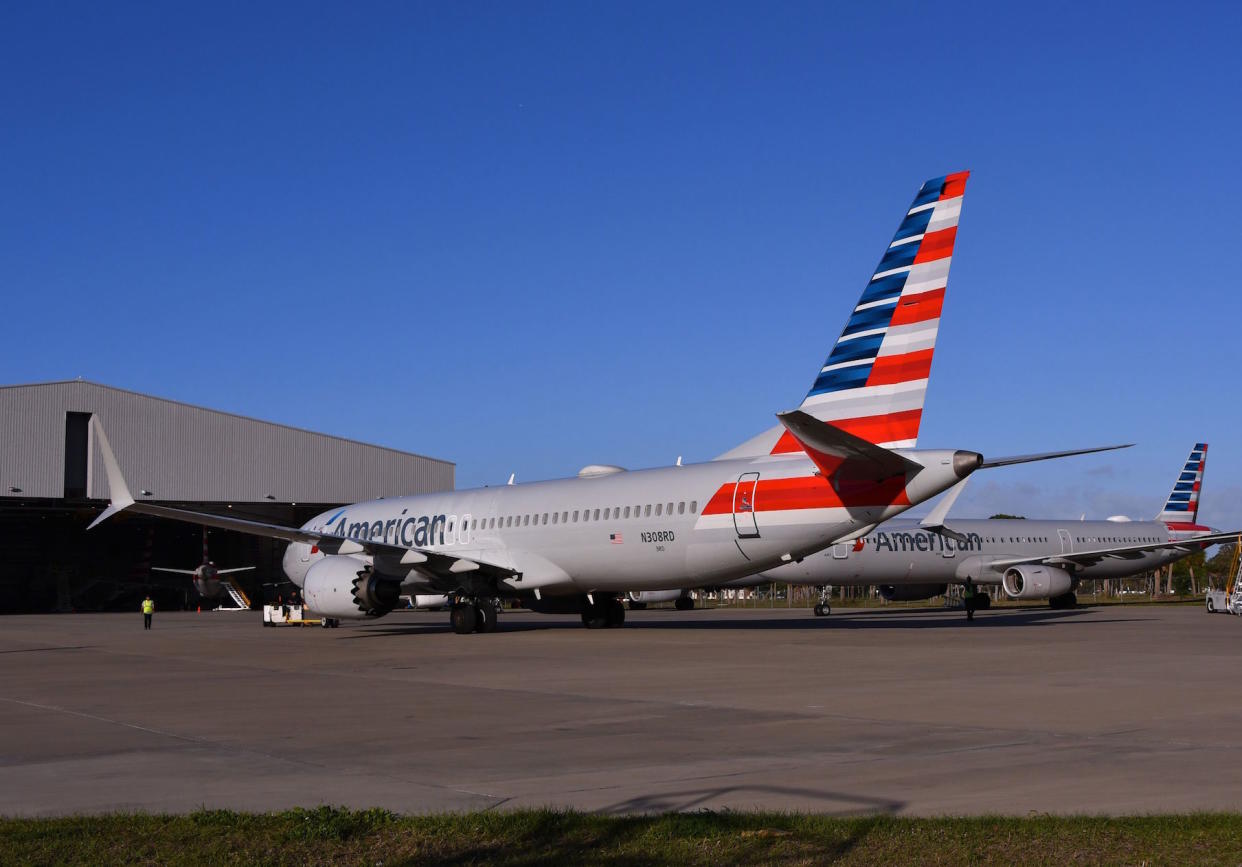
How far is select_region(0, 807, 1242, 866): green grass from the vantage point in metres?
5.43

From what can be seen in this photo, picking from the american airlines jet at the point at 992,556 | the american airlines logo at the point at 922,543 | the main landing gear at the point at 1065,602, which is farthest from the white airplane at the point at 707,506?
the main landing gear at the point at 1065,602

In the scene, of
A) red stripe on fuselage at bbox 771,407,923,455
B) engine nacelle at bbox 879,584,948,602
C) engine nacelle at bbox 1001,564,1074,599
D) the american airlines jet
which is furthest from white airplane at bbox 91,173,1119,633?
engine nacelle at bbox 879,584,948,602

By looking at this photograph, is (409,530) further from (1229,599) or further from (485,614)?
(1229,599)

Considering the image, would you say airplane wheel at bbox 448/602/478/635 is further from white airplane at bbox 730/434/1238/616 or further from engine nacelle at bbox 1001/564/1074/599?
engine nacelle at bbox 1001/564/1074/599

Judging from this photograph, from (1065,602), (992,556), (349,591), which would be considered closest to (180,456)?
(349,591)

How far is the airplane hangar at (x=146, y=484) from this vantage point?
52.9 metres

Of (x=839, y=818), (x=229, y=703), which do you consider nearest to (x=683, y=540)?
(x=229, y=703)

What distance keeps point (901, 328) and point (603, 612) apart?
39.7 ft

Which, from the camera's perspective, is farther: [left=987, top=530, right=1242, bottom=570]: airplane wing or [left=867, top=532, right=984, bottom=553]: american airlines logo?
[left=987, top=530, right=1242, bottom=570]: airplane wing

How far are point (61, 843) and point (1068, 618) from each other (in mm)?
33799

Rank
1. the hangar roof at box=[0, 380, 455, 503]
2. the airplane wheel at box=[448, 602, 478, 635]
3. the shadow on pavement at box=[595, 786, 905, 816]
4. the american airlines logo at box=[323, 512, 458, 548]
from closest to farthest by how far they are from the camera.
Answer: the shadow on pavement at box=[595, 786, 905, 816] → the airplane wheel at box=[448, 602, 478, 635] → the american airlines logo at box=[323, 512, 458, 548] → the hangar roof at box=[0, 380, 455, 503]

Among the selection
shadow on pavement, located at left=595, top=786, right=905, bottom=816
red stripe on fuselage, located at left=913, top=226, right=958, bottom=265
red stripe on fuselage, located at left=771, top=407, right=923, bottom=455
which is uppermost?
red stripe on fuselage, located at left=913, top=226, right=958, bottom=265

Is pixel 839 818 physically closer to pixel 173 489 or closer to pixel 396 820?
pixel 396 820

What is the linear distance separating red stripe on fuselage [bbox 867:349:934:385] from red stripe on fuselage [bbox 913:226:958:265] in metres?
1.62
